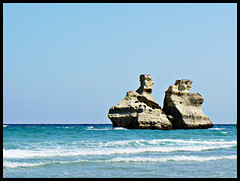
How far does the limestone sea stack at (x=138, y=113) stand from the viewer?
51938 millimetres

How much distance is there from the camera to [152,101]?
5772cm

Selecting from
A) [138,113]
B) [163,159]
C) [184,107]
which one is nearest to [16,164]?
[163,159]

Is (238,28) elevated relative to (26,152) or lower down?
elevated

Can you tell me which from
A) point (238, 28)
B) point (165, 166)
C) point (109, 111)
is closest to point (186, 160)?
Result: point (165, 166)

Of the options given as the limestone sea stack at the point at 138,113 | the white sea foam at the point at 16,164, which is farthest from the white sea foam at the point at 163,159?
the limestone sea stack at the point at 138,113

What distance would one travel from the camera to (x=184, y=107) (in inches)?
2213

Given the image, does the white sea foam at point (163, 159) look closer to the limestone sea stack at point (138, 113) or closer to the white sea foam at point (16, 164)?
the white sea foam at point (16, 164)

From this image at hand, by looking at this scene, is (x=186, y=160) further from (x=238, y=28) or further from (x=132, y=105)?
(x=132, y=105)

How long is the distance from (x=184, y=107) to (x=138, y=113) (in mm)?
7405

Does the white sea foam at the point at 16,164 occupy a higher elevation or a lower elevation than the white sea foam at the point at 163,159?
higher

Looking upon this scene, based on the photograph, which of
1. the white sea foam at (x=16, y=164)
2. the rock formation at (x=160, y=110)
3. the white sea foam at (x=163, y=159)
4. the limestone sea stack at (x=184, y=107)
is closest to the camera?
the white sea foam at (x=16, y=164)

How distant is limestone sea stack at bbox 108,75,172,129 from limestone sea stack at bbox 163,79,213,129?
5.43 ft

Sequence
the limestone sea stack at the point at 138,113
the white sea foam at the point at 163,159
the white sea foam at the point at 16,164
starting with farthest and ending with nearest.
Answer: the limestone sea stack at the point at 138,113
the white sea foam at the point at 163,159
the white sea foam at the point at 16,164

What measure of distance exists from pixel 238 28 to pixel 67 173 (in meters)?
6.86
